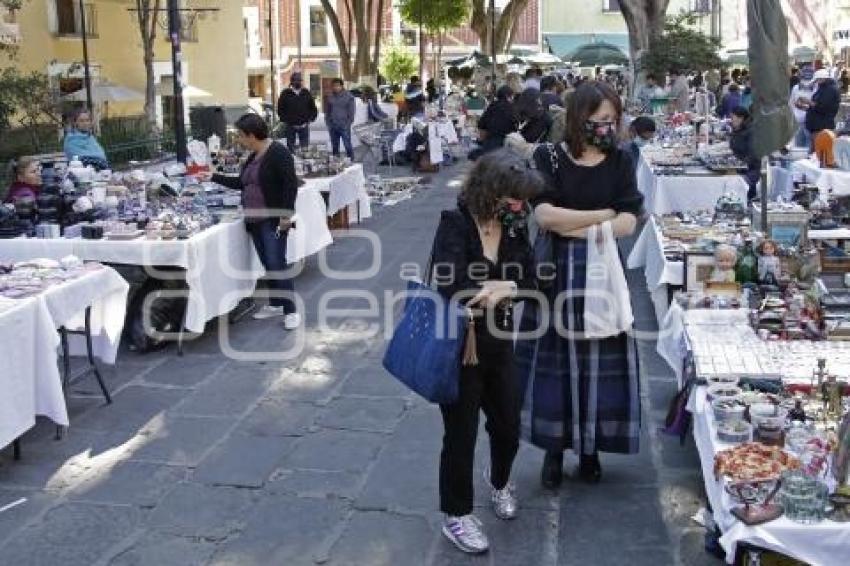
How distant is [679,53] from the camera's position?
17.4m

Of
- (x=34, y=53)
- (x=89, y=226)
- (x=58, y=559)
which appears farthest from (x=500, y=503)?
(x=34, y=53)

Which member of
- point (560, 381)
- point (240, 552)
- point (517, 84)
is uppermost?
point (517, 84)

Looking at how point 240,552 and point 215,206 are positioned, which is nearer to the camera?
point 240,552

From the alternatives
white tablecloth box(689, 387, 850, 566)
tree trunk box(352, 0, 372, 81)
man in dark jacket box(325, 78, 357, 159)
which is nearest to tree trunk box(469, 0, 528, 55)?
tree trunk box(352, 0, 372, 81)

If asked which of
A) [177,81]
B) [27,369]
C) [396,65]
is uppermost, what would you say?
[396,65]

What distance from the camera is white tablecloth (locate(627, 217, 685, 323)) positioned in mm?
5695

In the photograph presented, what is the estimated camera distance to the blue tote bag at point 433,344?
3.30 meters

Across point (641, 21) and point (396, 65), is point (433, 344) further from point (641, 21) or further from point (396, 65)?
point (396, 65)

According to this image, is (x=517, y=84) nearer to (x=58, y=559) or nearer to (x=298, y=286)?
(x=298, y=286)

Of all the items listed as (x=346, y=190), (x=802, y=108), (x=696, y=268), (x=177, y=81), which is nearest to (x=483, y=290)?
(x=696, y=268)

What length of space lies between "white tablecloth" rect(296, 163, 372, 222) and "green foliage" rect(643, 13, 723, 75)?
8.07m

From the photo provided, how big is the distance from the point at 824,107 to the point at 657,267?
26.9ft

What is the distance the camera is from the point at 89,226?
253 inches

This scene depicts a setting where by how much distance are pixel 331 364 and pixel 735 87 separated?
1277 centimetres
